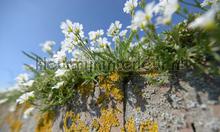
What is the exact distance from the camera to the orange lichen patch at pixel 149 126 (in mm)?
1519

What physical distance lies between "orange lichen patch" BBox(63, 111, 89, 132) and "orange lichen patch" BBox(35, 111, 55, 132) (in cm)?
30

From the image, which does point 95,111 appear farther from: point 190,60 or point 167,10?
point 167,10

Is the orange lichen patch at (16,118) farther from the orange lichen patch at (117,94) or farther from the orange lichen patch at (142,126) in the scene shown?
the orange lichen patch at (142,126)

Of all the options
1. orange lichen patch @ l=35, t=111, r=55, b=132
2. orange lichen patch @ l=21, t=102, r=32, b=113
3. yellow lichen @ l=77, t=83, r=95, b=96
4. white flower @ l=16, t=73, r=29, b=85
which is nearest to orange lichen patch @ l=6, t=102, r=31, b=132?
orange lichen patch @ l=21, t=102, r=32, b=113

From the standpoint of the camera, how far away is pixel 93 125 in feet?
6.06

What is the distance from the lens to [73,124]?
200cm

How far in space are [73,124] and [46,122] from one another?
512mm

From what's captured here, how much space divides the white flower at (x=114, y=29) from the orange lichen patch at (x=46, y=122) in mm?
872

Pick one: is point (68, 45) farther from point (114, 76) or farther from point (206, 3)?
point (206, 3)

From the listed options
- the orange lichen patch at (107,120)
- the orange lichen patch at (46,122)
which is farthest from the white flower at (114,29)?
the orange lichen patch at (46,122)

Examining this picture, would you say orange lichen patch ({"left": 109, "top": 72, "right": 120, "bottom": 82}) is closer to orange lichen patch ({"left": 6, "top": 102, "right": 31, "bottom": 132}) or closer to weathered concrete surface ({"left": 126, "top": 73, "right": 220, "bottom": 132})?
weathered concrete surface ({"left": 126, "top": 73, "right": 220, "bottom": 132})

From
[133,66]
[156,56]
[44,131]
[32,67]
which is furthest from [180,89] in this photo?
[32,67]

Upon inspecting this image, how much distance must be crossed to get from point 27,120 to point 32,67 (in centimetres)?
56

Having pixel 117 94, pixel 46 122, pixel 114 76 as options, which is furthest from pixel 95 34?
pixel 46 122
